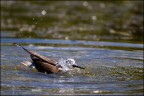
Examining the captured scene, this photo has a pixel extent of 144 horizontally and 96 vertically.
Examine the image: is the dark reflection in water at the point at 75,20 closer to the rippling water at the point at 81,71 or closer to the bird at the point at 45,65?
the rippling water at the point at 81,71

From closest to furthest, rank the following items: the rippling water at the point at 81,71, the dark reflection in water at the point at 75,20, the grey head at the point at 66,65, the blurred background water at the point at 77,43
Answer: the rippling water at the point at 81,71
the blurred background water at the point at 77,43
the grey head at the point at 66,65
the dark reflection in water at the point at 75,20

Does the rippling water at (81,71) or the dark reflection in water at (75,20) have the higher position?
the dark reflection in water at (75,20)

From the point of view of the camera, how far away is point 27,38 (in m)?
15.6

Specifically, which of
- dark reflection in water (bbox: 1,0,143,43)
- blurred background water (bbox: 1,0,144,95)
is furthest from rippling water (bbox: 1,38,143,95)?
dark reflection in water (bbox: 1,0,143,43)

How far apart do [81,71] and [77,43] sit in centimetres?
436

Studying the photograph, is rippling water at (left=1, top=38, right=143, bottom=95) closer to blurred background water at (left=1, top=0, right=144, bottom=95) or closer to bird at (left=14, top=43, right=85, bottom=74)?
blurred background water at (left=1, top=0, right=144, bottom=95)

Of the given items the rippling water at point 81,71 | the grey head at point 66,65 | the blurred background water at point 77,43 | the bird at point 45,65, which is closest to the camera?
the rippling water at point 81,71

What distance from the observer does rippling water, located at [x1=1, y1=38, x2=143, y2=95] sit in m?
8.86

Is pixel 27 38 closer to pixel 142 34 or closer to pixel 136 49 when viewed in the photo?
pixel 136 49

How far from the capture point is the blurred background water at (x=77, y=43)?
911 centimetres

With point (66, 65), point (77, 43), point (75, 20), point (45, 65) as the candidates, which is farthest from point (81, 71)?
point (75, 20)

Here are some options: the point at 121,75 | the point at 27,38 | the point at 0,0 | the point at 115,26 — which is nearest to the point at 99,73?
the point at 121,75

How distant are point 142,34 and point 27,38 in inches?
185

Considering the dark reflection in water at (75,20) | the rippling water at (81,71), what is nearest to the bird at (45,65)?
the rippling water at (81,71)
